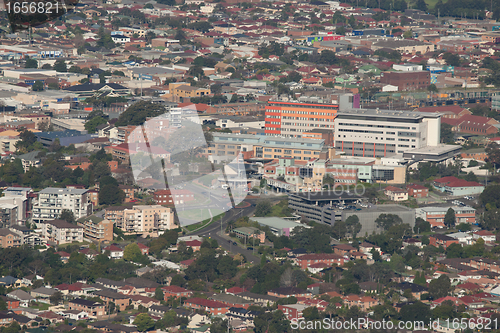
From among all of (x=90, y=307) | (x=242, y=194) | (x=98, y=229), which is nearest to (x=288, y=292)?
(x=90, y=307)

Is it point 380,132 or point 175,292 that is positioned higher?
point 380,132

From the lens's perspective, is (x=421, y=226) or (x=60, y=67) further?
(x=60, y=67)

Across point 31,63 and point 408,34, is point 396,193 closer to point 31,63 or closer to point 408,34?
point 31,63

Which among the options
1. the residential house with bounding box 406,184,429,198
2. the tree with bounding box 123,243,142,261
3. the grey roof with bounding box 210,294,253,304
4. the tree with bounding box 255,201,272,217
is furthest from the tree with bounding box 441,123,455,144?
the grey roof with bounding box 210,294,253,304

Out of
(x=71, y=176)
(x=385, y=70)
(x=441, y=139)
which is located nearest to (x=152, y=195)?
(x=71, y=176)

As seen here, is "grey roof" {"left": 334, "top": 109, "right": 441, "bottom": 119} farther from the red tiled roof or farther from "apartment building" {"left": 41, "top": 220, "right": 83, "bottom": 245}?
the red tiled roof

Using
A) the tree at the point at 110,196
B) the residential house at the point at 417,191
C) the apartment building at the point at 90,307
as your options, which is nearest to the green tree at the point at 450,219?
the residential house at the point at 417,191
